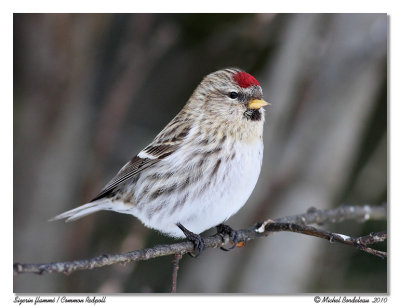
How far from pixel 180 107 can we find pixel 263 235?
1274 millimetres

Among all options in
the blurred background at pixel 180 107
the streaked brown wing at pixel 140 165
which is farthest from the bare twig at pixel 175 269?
the blurred background at pixel 180 107

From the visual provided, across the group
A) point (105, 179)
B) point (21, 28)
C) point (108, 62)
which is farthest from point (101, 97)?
point (21, 28)

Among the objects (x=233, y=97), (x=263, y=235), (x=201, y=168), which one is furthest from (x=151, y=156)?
(x=263, y=235)

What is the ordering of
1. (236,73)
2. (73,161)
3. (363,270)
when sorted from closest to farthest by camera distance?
(236,73)
(363,270)
(73,161)

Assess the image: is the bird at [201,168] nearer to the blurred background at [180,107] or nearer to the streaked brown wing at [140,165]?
the streaked brown wing at [140,165]

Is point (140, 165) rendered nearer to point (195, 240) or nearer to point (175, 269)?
point (195, 240)

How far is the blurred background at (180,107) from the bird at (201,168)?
50 centimetres

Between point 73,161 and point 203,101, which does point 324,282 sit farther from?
point 73,161

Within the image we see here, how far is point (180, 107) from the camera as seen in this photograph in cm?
346

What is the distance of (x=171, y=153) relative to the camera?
8.58 feet

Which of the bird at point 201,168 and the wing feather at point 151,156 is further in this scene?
the wing feather at point 151,156

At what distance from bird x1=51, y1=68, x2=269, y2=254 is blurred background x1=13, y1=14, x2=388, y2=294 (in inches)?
19.9

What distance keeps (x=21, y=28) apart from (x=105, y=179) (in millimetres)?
1016

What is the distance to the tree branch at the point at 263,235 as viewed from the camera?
65.9 inches
